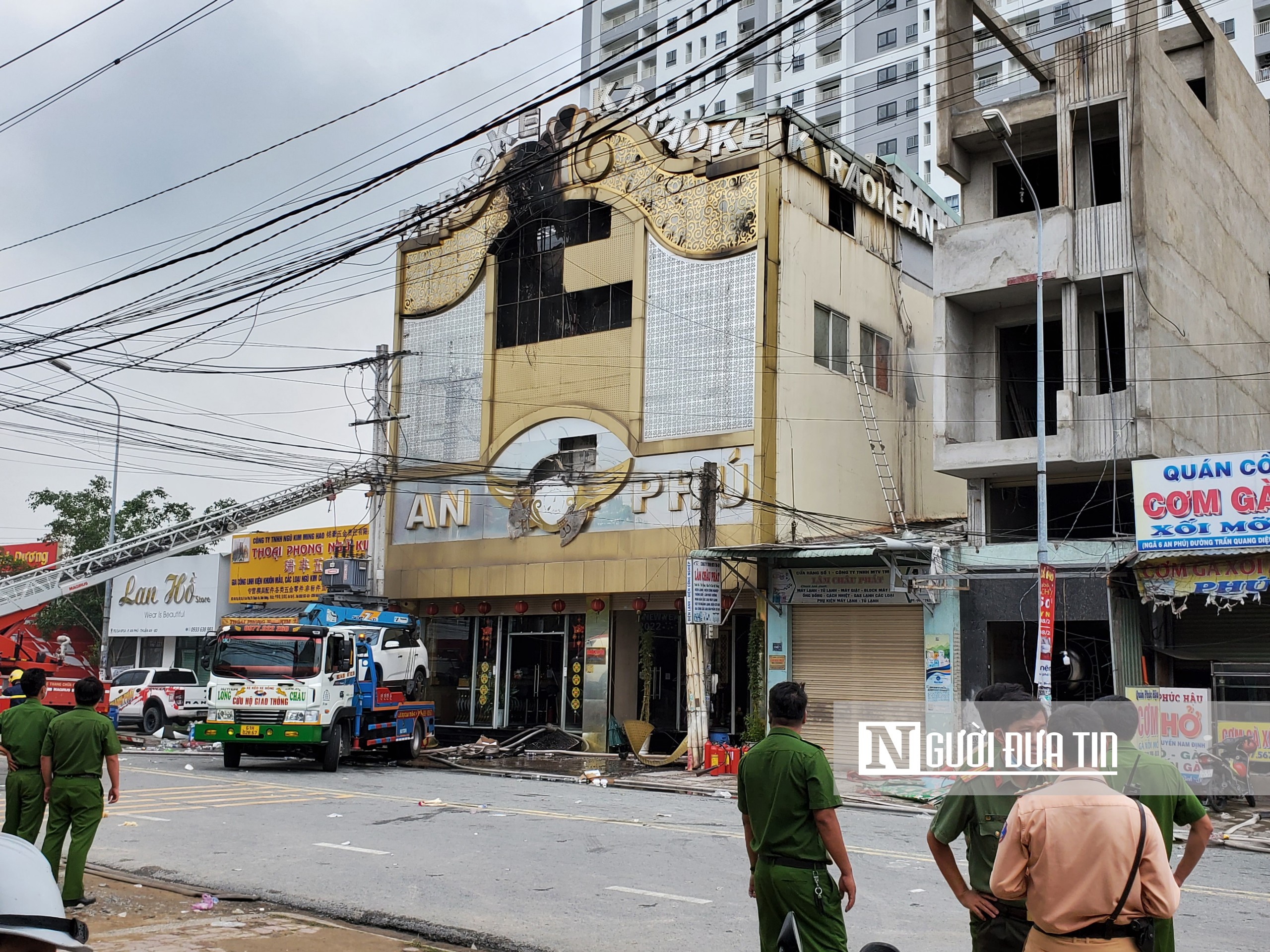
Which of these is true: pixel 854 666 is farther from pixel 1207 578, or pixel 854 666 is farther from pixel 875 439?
pixel 1207 578

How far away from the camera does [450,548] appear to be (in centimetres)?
3309

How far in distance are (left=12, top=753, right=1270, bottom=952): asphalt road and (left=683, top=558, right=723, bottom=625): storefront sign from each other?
19.9 feet

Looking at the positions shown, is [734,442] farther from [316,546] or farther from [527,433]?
[316,546]

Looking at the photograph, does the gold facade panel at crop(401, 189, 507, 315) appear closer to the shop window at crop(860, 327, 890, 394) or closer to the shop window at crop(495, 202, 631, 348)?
the shop window at crop(495, 202, 631, 348)

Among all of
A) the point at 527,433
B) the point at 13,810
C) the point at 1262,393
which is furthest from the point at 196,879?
the point at 1262,393

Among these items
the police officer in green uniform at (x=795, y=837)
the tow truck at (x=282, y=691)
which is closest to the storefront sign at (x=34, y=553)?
the tow truck at (x=282, y=691)

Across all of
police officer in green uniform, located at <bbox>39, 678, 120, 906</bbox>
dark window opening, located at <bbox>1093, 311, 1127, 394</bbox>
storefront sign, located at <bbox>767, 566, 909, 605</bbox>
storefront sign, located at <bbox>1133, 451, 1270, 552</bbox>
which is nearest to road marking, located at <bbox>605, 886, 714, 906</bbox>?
police officer in green uniform, located at <bbox>39, 678, 120, 906</bbox>

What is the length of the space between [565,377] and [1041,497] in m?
13.3

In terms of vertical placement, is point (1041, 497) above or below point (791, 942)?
above

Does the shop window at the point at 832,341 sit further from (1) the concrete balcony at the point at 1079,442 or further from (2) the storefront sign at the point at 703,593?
(2) the storefront sign at the point at 703,593

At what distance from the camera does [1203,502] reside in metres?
20.4

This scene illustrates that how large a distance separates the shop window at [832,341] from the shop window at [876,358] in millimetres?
713

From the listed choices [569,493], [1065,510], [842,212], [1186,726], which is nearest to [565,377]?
[569,493]

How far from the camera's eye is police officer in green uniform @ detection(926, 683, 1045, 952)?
5.23m
